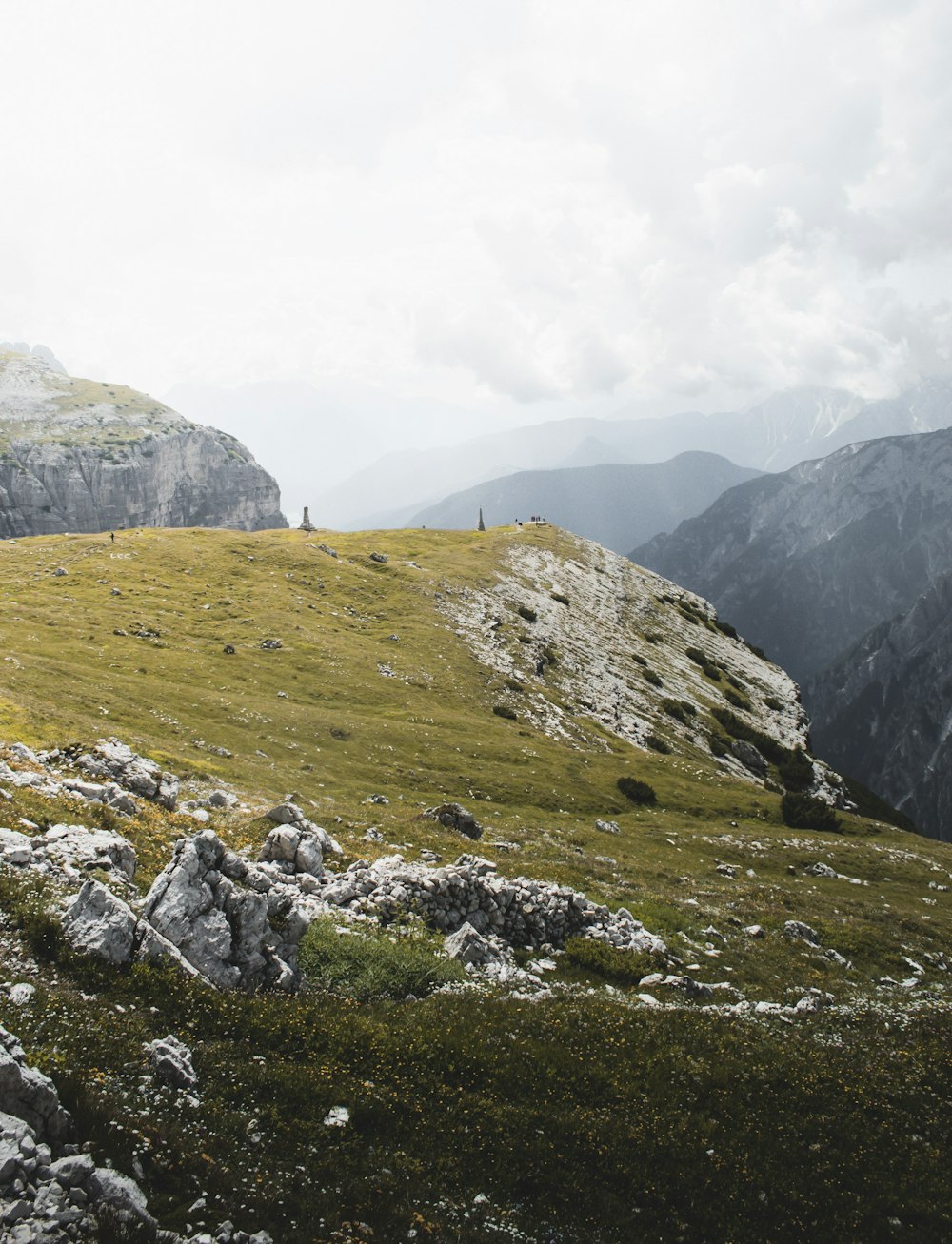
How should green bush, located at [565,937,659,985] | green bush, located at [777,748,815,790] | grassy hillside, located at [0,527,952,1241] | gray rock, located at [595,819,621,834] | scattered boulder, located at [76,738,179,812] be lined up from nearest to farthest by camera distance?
1. grassy hillside, located at [0,527,952,1241]
2. green bush, located at [565,937,659,985]
3. scattered boulder, located at [76,738,179,812]
4. gray rock, located at [595,819,621,834]
5. green bush, located at [777,748,815,790]

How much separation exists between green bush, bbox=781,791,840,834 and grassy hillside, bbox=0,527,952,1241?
1779 millimetres

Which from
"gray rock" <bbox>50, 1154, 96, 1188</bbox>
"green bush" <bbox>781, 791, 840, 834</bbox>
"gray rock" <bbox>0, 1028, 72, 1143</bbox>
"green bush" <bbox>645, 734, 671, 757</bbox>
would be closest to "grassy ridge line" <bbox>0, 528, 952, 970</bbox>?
"green bush" <bbox>781, 791, 840, 834</bbox>

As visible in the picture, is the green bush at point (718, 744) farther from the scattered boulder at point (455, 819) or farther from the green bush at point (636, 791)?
the scattered boulder at point (455, 819)

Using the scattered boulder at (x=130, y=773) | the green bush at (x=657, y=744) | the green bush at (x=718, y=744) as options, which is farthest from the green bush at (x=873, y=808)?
the scattered boulder at (x=130, y=773)

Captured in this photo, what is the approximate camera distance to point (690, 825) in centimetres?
4331

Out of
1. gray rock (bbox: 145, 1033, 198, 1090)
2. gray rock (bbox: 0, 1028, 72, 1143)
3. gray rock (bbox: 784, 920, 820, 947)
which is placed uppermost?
gray rock (bbox: 0, 1028, 72, 1143)

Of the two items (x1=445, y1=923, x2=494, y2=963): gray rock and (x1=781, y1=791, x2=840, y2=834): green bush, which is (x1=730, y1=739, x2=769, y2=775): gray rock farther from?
(x1=445, y1=923, x2=494, y2=963): gray rock

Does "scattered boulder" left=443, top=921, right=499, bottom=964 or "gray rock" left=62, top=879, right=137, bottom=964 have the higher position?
"gray rock" left=62, top=879, right=137, bottom=964

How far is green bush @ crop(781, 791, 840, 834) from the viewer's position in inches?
1898

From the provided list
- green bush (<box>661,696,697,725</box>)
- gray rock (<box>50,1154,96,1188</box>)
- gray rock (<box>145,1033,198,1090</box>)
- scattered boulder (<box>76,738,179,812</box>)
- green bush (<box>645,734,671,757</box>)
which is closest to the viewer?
gray rock (<box>50,1154,96,1188</box>)

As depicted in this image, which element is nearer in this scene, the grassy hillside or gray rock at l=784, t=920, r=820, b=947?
the grassy hillside

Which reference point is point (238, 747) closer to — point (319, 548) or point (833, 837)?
point (833, 837)

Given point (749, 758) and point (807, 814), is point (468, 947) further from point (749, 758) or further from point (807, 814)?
point (749, 758)

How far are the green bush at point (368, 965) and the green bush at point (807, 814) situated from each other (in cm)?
3971
